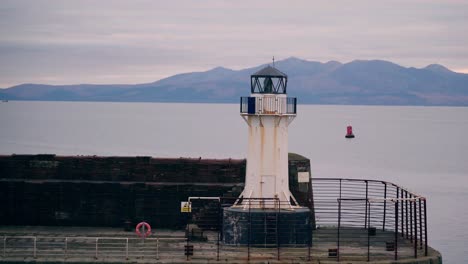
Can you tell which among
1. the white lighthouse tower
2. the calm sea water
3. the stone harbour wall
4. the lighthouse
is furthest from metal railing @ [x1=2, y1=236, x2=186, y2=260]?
the calm sea water

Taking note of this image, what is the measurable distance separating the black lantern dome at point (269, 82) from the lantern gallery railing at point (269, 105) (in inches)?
11.4

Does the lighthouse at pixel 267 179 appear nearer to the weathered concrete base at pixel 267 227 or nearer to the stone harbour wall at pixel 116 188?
the weathered concrete base at pixel 267 227

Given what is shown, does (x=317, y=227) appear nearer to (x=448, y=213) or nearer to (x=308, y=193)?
(x=308, y=193)

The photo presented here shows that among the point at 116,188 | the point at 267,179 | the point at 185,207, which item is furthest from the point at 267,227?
the point at 116,188

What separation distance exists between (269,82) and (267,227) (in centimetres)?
471

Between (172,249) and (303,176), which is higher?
(303,176)

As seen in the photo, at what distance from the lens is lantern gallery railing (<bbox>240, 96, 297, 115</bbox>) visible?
30.3 meters

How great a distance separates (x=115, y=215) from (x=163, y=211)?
175 centimetres

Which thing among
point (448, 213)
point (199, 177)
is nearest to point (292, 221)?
point (199, 177)

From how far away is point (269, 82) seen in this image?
3059cm

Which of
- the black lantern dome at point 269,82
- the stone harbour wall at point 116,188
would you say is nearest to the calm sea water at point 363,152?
the stone harbour wall at point 116,188

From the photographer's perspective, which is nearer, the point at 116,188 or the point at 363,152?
the point at 116,188

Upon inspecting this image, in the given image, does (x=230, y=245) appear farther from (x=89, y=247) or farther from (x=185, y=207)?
(x=89, y=247)

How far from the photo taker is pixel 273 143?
30234 mm
